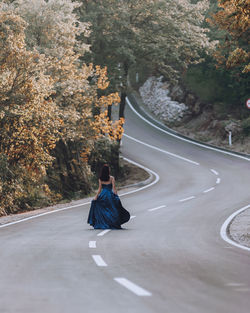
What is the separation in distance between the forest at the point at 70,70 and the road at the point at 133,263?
2.74 metres

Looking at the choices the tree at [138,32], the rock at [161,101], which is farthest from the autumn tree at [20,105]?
the rock at [161,101]

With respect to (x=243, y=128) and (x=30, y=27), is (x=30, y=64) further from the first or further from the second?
(x=243, y=128)

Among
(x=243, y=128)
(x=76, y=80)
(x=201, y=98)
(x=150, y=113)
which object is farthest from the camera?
(x=150, y=113)

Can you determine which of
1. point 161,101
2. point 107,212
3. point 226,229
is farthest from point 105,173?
point 161,101

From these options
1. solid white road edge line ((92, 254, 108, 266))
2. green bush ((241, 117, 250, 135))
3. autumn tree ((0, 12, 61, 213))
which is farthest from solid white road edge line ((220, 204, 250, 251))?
green bush ((241, 117, 250, 135))

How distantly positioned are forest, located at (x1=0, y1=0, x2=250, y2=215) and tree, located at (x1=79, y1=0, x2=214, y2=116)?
6 cm

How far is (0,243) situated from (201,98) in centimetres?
3744

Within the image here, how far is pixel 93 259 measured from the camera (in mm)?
9242

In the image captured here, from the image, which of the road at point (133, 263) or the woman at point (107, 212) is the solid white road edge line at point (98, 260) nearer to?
the road at point (133, 263)

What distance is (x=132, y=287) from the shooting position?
6.75m

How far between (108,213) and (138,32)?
2056 cm

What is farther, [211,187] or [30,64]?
[211,187]

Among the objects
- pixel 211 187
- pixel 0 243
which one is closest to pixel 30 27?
pixel 211 187

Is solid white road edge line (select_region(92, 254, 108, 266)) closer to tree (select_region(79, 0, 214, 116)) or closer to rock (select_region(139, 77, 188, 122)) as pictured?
tree (select_region(79, 0, 214, 116))
